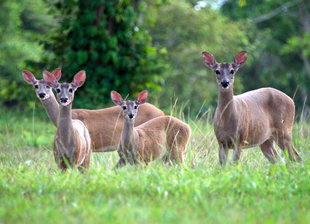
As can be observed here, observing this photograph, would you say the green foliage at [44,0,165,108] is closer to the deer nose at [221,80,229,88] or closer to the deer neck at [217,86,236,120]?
the deer neck at [217,86,236,120]

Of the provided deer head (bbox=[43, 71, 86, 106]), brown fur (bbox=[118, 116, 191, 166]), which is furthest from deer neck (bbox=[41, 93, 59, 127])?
brown fur (bbox=[118, 116, 191, 166])

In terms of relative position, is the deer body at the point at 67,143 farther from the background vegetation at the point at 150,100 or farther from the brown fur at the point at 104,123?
the brown fur at the point at 104,123

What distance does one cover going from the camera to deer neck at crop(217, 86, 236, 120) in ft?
22.9

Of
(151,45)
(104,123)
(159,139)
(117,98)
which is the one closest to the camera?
(117,98)

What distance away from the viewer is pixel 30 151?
31.0ft

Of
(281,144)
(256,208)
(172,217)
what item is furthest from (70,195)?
(281,144)

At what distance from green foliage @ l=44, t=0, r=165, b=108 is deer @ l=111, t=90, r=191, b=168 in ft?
15.7

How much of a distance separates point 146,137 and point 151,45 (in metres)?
13.6

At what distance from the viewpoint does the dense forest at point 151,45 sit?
1297cm

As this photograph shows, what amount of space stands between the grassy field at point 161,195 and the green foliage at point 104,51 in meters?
6.30

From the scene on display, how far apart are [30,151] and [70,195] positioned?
14.3 ft

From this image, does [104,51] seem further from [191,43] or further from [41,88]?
[191,43]

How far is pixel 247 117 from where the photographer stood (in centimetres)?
722

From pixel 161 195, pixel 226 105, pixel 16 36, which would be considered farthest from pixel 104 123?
pixel 16 36
